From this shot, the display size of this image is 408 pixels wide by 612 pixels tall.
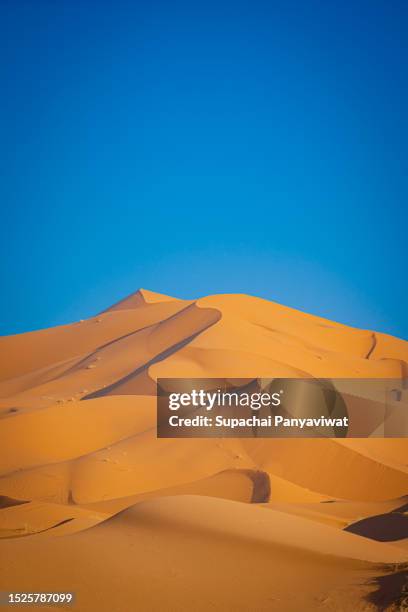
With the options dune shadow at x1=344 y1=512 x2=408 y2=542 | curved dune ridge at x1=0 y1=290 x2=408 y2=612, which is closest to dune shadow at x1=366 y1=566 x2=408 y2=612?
curved dune ridge at x1=0 y1=290 x2=408 y2=612

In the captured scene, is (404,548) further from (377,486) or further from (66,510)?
(377,486)

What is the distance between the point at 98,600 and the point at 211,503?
12.9 feet

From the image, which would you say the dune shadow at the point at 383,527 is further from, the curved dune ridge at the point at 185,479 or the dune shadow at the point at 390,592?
the dune shadow at the point at 390,592

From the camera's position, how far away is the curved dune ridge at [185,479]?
23.4 feet

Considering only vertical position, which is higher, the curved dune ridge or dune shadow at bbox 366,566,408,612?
the curved dune ridge

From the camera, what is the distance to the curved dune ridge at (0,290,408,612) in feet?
23.4

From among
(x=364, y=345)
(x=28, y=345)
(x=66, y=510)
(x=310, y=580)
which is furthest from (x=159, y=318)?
(x=310, y=580)

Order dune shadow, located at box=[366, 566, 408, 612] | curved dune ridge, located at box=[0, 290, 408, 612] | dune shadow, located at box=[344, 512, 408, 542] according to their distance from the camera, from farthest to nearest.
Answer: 1. dune shadow, located at box=[344, 512, 408, 542]
2. curved dune ridge, located at box=[0, 290, 408, 612]
3. dune shadow, located at box=[366, 566, 408, 612]

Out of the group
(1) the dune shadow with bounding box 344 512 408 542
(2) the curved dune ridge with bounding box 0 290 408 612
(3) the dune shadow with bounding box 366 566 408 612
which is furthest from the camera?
(1) the dune shadow with bounding box 344 512 408 542

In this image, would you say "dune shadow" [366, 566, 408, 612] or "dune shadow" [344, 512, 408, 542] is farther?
"dune shadow" [344, 512, 408, 542]

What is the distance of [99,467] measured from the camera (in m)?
17.4

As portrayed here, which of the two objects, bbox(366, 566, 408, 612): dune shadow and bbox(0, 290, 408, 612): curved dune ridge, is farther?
bbox(0, 290, 408, 612): curved dune ridge

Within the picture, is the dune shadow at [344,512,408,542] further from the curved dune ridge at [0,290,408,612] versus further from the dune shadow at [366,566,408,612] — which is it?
the dune shadow at [366,566,408,612]

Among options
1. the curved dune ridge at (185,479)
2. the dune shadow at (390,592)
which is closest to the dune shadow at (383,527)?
the curved dune ridge at (185,479)
